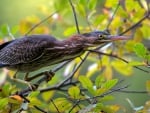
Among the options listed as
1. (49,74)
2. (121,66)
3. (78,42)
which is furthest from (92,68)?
(78,42)

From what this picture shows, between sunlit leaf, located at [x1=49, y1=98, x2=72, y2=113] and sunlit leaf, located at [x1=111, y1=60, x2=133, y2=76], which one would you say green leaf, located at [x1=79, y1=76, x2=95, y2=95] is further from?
sunlit leaf, located at [x1=111, y1=60, x2=133, y2=76]

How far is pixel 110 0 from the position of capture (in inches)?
63.5

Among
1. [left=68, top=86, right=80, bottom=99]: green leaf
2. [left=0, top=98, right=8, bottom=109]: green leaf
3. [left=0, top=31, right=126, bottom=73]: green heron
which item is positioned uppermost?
[left=0, top=31, right=126, bottom=73]: green heron

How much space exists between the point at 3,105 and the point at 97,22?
0.55 meters

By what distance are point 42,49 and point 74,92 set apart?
1.14ft

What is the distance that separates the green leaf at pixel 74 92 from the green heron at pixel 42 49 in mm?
220

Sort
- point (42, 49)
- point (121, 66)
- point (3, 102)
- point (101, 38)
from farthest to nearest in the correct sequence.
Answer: point (121, 66)
point (42, 49)
point (101, 38)
point (3, 102)

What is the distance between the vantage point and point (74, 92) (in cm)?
124

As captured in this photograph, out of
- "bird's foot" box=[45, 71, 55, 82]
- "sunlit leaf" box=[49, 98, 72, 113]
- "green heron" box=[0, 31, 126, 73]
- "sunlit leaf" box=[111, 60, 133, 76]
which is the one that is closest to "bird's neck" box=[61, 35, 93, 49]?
"green heron" box=[0, 31, 126, 73]

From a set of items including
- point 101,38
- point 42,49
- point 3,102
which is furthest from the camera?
point 42,49

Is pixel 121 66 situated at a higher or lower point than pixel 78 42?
lower

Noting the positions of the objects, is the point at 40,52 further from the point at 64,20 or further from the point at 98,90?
the point at 64,20

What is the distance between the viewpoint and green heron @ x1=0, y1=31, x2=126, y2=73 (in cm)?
143

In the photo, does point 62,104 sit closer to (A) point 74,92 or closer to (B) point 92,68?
(A) point 74,92
